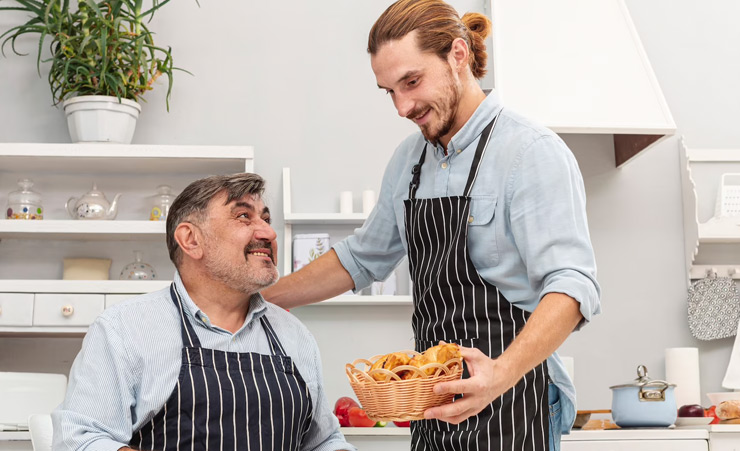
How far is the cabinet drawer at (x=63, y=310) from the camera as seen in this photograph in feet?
9.57

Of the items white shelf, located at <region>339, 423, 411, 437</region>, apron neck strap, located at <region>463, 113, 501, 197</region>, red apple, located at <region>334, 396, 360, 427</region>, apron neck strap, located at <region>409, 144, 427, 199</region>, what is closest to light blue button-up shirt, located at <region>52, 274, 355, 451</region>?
apron neck strap, located at <region>409, 144, 427, 199</region>

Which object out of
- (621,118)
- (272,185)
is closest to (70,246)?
(272,185)

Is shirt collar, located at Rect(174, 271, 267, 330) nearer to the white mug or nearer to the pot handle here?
the white mug

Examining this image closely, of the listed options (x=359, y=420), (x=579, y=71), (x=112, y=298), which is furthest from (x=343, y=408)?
(x=579, y=71)

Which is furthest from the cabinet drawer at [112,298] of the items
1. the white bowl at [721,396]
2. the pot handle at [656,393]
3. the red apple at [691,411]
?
the white bowl at [721,396]

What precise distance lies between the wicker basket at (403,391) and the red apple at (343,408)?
159 cm

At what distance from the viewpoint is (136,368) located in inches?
65.2

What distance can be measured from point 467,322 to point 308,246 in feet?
5.56

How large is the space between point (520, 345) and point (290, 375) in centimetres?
67

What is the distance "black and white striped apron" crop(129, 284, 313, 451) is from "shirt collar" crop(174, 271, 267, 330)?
0.6 inches

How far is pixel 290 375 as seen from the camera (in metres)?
1.82

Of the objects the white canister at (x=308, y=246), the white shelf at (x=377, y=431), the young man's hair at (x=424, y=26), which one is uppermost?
the young man's hair at (x=424, y=26)

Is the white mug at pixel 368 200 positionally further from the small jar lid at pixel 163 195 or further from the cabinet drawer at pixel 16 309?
the cabinet drawer at pixel 16 309

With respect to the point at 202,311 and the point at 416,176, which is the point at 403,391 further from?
the point at 202,311
